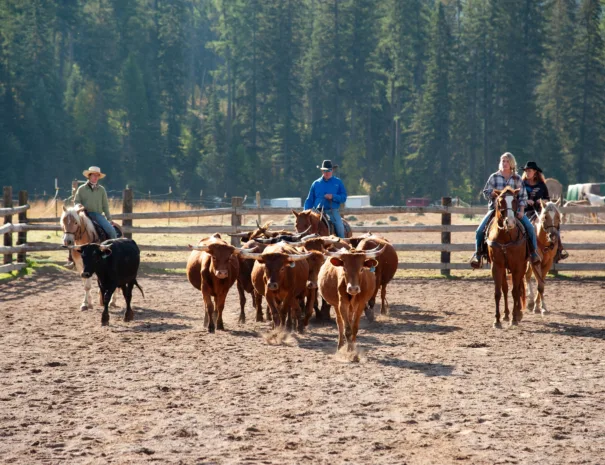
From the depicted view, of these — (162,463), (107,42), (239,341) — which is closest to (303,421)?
(162,463)

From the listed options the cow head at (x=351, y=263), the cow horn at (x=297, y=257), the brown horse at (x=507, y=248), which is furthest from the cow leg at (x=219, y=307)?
the brown horse at (x=507, y=248)

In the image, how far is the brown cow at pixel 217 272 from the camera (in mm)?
12359

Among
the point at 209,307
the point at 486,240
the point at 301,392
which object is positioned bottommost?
the point at 301,392

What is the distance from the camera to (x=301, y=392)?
8.59 m

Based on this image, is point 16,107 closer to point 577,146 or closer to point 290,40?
point 290,40

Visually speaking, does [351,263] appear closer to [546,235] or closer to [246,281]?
[246,281]

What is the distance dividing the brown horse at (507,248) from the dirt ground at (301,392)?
0.42 meters

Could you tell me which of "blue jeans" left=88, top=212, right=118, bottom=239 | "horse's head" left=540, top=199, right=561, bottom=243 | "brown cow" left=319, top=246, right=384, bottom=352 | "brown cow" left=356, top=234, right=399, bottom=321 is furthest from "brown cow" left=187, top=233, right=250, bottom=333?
"horse's head" left=540, top=199, right=561, bottom=243

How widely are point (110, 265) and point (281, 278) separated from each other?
3.14m

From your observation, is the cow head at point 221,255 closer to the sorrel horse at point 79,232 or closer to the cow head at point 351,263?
the cow head at point 351,263

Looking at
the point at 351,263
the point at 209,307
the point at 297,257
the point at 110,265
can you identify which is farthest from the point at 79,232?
the point at 351,263

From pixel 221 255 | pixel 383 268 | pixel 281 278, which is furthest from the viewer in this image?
pixel 383 268

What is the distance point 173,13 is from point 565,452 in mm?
76164

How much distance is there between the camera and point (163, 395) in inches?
337
